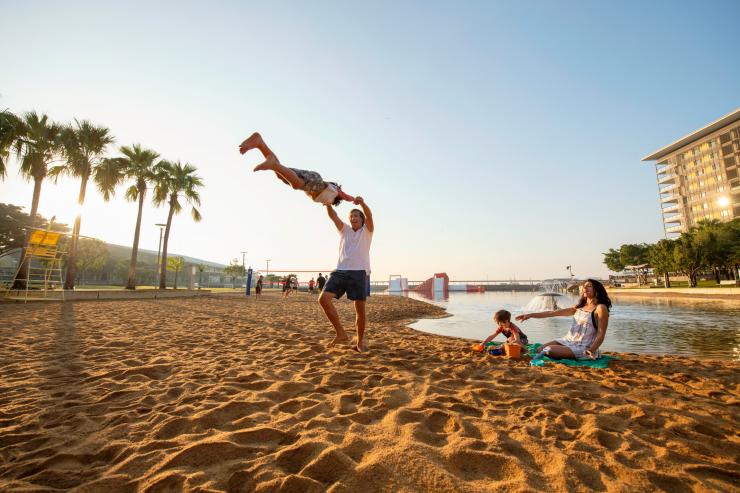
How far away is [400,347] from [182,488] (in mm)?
3976

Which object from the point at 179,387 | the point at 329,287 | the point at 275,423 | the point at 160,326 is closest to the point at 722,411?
the point at 275,423

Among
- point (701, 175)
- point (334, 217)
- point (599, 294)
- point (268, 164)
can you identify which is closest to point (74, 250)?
point (334, 217)

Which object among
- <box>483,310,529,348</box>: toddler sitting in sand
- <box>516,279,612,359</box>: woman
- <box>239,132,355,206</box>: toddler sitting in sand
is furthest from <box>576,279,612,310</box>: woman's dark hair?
<box>239,132,355,206</box>: toddler sitting in sand

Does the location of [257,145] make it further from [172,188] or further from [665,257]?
[665,257]

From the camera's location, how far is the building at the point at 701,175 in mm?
61375

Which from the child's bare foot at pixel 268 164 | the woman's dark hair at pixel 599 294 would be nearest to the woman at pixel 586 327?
the woman's dark hair at pixel 599 294

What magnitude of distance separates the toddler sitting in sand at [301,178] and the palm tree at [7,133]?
19262 millimetres

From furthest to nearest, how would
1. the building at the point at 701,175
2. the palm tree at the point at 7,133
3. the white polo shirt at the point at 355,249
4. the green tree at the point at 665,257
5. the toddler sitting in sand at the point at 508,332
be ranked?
the building at the point at 701,175
the green tree at the point at 665,257
the palm tree at the point at 7,133
the toddler sitting in sand at the point at 508,332
the white polo shirt at the point at 355,249

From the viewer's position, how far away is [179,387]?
2971 millimetres

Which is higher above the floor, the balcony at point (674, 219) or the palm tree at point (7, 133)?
the balcony at point (674, 219)

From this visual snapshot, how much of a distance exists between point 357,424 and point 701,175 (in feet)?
314

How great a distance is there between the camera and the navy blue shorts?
4625mm

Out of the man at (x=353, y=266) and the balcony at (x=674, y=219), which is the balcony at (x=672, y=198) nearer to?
the balcony at (x=674, y=219)

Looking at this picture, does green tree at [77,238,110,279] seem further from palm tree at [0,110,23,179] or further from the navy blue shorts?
the navy blue shorts
